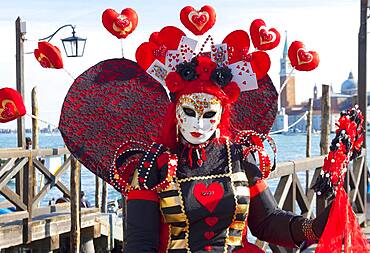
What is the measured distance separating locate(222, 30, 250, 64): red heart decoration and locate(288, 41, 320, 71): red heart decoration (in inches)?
8.6

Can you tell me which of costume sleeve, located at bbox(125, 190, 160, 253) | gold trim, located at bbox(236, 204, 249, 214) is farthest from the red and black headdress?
gold trim, located at bbox(236, 204, 249, 214)

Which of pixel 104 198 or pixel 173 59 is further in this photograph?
pixel 104 198

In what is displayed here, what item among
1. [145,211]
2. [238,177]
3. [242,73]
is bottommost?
[145,211]

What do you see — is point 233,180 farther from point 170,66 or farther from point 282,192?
point 282,192

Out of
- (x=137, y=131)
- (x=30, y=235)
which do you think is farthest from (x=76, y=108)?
(x=30, y=235)

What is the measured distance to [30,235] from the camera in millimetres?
7004

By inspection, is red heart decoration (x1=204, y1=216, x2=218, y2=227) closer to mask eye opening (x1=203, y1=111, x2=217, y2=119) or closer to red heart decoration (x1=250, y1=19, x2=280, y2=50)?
mask eye opening (x1=203, y1=111, x2=217, y2=119)

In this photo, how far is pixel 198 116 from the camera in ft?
8.77

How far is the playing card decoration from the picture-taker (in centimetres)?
275

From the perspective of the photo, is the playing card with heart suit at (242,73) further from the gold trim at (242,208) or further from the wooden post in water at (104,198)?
the wooden post in water at (104,198)

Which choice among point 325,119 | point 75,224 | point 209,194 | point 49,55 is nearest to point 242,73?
point 209,194

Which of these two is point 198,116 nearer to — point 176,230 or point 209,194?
point 209,194

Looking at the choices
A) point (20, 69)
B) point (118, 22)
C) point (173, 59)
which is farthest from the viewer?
point (20, 69)

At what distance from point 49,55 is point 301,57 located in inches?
37.4
